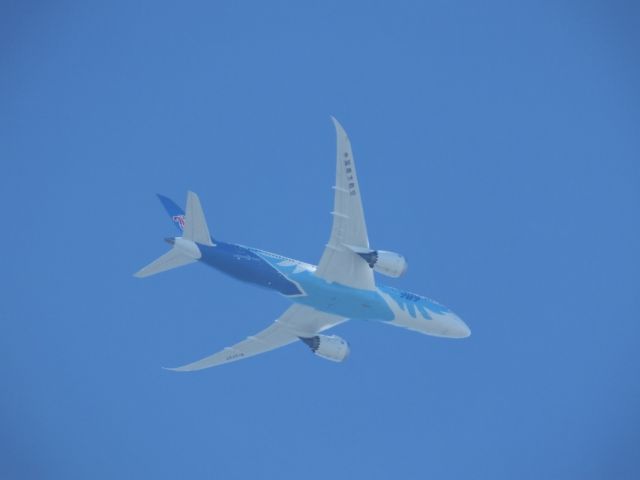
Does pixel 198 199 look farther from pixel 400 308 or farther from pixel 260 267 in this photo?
pixel 400 308

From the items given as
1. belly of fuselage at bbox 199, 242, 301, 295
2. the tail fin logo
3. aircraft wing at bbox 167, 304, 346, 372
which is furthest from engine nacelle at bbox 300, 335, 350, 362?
the tail fin logo

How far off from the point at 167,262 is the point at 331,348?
11.0 metres

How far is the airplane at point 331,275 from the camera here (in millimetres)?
44906

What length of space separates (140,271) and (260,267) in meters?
5.76

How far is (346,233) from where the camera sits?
4553cm

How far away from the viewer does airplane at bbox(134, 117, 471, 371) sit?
44.9 meters

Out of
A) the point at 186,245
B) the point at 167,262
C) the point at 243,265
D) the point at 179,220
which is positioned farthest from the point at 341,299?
the point at 179,220

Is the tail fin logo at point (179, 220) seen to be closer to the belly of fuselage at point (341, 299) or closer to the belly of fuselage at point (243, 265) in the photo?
the belly of fuselage at point (243, 265)

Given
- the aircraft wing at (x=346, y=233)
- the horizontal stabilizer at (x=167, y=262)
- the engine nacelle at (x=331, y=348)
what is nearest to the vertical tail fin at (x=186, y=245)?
the horizontal stabilizer at (x=167, y=262)

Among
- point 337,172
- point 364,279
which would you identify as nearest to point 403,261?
point 364,279

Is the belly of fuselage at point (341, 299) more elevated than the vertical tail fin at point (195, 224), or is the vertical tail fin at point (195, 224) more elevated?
the belly of fuselage at point (341, 299)

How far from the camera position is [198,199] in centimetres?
4409

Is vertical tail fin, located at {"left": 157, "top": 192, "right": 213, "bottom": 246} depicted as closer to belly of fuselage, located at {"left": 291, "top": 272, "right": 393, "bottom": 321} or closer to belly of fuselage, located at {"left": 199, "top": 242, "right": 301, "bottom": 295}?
belly of fuselage, located at {"left": 199, "top": 242, "right": 301, "bottom": 295}

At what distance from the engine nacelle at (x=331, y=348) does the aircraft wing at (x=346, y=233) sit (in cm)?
488
